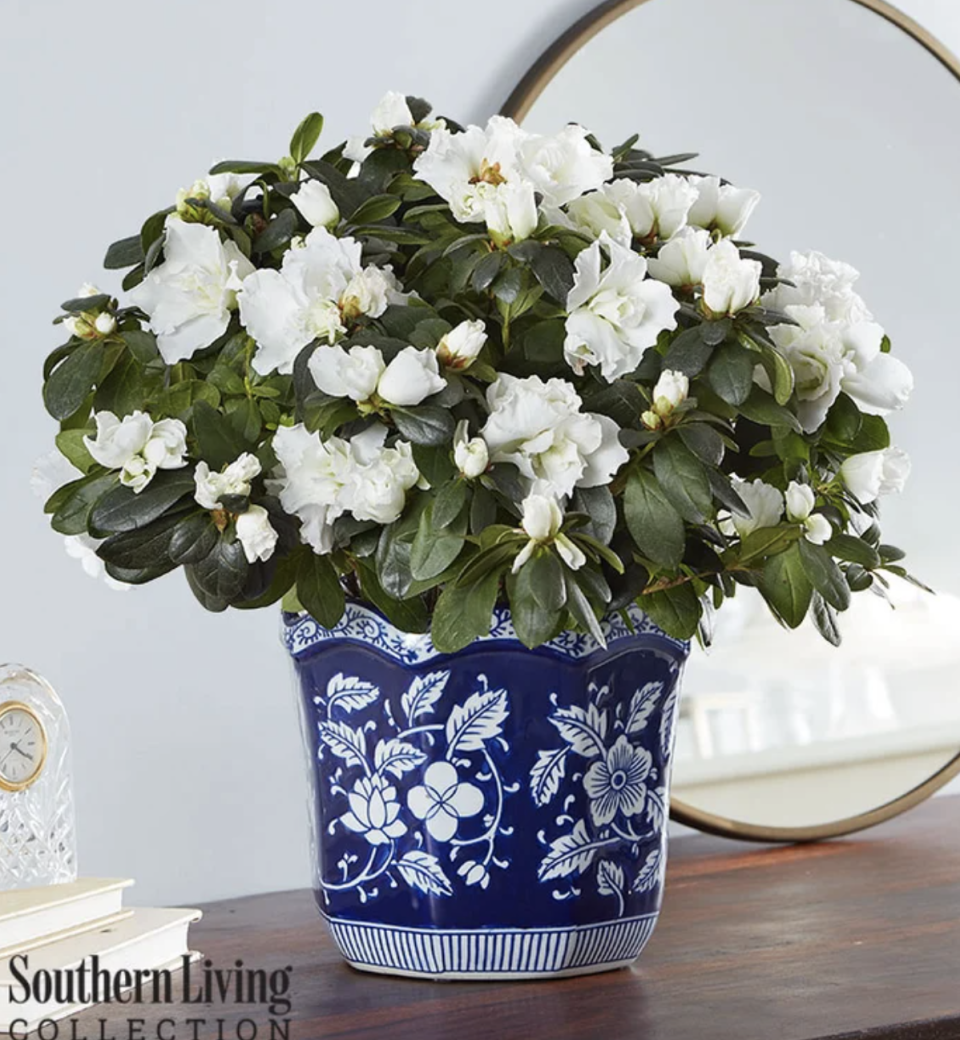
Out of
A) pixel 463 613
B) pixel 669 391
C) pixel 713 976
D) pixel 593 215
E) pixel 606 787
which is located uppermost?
pixel 593 215

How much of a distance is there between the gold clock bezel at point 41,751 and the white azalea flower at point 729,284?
51cm

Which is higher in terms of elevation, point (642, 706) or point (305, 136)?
point (305, 136)

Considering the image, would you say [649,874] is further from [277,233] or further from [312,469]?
[277,233]

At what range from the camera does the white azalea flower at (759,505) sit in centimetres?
77

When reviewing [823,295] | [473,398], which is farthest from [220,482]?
[823,295]

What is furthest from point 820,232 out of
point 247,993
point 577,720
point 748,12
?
point 247,993

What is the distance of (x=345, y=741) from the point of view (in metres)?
0.81

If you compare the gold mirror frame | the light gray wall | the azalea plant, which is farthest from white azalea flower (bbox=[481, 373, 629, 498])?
the gold mirror frame

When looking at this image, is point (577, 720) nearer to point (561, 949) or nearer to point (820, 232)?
point (561, 949)

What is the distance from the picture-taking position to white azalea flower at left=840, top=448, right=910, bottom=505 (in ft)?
2.56

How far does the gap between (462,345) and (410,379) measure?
0.03 m

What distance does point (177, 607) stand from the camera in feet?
3.73

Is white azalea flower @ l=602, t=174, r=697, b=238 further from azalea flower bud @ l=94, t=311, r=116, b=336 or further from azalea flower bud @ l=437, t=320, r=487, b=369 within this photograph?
azalea flower bud @ l=94, t=311, r=116, b=336

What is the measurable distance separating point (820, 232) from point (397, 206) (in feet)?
2.42
